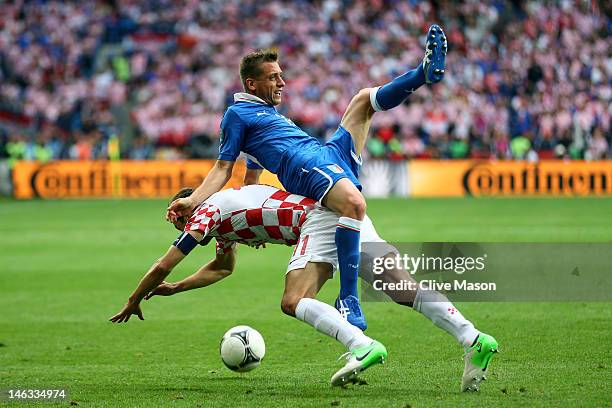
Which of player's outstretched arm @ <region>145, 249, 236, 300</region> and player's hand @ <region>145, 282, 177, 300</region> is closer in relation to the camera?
player's hand @ <region>145, 282, 177, 300</region>

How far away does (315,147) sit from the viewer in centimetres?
721

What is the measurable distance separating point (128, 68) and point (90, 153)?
13.7 feet

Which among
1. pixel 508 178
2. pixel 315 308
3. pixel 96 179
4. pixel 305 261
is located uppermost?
pixel 305 261

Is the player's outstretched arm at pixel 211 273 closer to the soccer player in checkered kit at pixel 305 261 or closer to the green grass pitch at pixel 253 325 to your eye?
the soccer player in checkered kit at pixel 305 261

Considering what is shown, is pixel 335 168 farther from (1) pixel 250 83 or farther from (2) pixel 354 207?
(1) pixel 250 83

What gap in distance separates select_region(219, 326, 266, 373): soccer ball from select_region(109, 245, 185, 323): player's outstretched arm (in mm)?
642

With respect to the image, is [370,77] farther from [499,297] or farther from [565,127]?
[499,297]

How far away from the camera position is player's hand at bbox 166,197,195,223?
7.10 m

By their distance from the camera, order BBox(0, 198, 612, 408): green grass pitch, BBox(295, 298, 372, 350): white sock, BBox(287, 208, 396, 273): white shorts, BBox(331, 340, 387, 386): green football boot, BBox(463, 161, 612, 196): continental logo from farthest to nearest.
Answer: BBox(463, 161, 612, 196): continental logo → BBox(287, 208, 396, 273): white shorts → BBox(0, 198, 612, 408): green grass pitch → BBox(295, 298, 372, 350): white sock → BBox(331, 340, 387, 386): green football boot

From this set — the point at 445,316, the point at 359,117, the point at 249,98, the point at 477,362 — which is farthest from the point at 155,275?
the point at 477,362

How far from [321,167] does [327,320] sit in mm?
1100

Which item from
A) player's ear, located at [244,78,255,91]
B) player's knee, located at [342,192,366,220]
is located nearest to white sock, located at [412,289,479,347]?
player's knee, located at [342,192,366,220]

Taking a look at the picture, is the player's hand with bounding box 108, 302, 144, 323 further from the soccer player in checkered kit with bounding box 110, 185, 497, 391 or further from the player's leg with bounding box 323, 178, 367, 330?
the player's leg with bounding box 323, 178, 367, 330

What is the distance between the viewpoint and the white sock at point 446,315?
21.5ft
